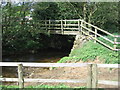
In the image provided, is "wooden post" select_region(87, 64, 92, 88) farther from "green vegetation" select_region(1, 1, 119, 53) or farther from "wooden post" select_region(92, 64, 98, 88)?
"green vegetation" select_region(1, 1, 119, 53)

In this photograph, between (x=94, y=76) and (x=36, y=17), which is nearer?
(x=94, y=76)

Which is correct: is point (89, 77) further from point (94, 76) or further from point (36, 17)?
point (36, 17)

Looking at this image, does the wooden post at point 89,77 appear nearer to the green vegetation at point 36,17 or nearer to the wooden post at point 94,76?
the wooden post at point 94,76

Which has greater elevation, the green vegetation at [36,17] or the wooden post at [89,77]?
the green vegetation at [36,17]

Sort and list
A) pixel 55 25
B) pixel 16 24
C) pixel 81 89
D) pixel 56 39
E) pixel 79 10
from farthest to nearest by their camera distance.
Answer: pixel 56 39, pixel 79 10, pixel 55 25, pixel 16 24, pixel 81 89

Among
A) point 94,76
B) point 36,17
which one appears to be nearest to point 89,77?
point 94,76

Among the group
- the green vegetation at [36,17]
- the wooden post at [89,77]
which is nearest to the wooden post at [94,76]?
the wooden post at [89,77]

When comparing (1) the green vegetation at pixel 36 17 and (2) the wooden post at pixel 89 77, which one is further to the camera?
(1) the green vegetation at pixel 36 17

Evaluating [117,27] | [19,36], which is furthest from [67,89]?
[117,27]

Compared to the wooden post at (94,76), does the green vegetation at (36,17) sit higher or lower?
higher

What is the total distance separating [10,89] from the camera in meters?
3.94

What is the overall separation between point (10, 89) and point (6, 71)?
4.26 meters

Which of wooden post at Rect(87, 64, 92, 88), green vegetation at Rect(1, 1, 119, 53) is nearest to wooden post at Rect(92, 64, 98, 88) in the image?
wooden post at Rect(87, 64, 92, 88)

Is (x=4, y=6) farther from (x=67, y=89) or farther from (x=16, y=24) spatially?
(x=67, y=89)
